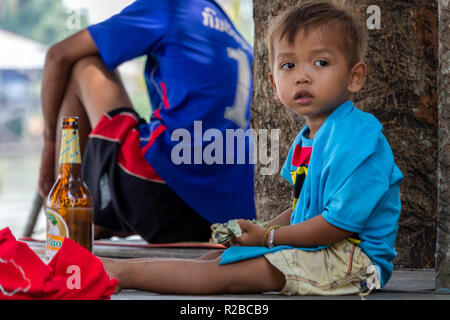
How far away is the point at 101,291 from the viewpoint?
1272mm

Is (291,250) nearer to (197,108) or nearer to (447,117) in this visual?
(447,117)

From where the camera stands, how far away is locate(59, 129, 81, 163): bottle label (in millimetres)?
1519

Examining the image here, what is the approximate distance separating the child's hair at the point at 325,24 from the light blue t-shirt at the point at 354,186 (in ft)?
0.46

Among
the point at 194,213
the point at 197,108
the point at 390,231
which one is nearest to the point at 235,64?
the point at 197,108

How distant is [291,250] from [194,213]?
4.24 feet

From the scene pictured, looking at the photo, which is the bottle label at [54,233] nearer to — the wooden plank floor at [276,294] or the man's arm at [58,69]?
the wooden plank floor at [276,294]

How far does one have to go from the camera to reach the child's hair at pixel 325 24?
1.48m

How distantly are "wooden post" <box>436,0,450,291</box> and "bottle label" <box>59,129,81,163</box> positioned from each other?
2.88ft

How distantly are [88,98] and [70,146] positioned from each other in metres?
1.22

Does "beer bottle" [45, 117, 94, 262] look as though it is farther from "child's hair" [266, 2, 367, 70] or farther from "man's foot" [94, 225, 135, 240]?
"man's foot" [94, 225, 135, 240]

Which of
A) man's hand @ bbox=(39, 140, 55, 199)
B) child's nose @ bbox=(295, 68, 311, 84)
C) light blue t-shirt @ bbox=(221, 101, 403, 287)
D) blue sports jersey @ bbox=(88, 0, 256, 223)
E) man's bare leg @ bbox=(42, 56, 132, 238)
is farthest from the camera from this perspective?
man's hand @ bbox=(39, 140, 55, 199)

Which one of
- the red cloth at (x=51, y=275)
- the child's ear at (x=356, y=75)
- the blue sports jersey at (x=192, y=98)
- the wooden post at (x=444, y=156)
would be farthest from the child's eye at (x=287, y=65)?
the blue sports jersey at (x=192, y=98)

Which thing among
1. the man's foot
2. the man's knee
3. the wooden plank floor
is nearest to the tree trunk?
the wooden plank floor

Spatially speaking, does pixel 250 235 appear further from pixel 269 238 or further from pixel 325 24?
pixel 325 24
